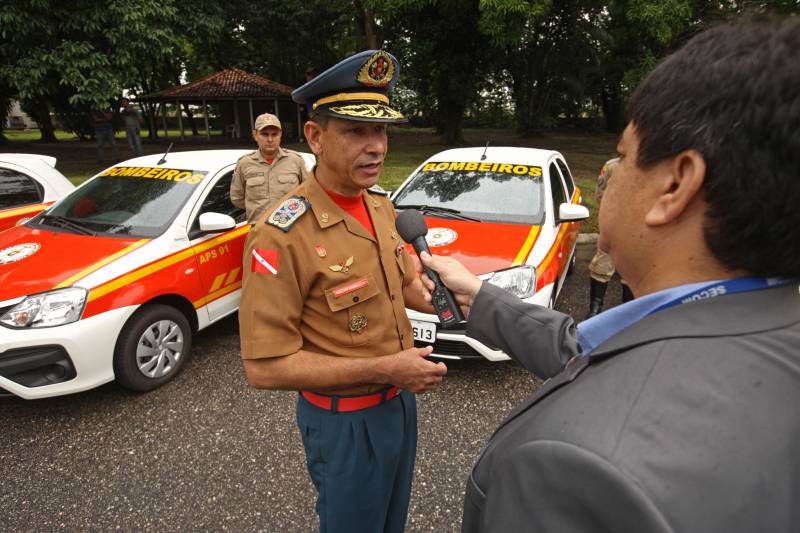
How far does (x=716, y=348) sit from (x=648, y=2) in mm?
13286

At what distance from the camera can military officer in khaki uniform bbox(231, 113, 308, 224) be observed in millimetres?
4109

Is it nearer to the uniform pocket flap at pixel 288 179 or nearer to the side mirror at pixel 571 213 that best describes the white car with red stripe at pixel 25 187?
the uniform pocket flap at pixel 288 179

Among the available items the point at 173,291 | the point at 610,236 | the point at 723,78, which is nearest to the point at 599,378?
the point at 610,236

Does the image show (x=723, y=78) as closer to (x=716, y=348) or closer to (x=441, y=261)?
(x=716, y=348)

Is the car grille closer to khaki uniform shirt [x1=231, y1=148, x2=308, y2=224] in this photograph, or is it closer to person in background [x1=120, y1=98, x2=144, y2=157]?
khaki uniform shirt [x1=231, y1=148, x2=308, y2=224]

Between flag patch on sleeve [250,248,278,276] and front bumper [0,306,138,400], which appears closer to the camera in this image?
flag patch on sleeve [250,248,278,276]

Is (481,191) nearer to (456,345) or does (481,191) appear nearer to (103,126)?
(456,345)

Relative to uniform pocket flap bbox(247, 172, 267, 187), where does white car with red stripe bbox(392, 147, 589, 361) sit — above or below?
below

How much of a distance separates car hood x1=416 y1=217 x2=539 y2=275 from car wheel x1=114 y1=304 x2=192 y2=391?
201 cm

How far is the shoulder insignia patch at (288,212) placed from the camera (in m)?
1.43

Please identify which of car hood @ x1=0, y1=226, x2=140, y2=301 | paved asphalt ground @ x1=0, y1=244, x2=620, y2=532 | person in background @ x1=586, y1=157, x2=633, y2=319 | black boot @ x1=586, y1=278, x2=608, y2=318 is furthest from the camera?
black boot @ x1=586, y1=278, x2=608, y2=318

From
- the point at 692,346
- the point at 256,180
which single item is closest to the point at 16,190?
the point at 256,180

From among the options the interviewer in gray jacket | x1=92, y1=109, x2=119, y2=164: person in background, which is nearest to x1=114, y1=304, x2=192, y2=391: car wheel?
the interviewer in gray jacket

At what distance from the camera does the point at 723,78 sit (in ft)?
2.06
